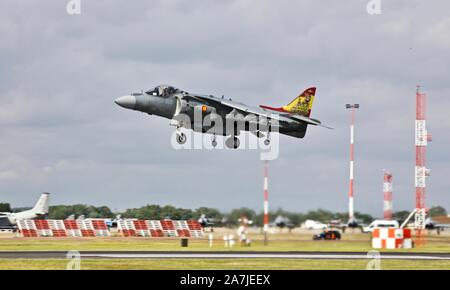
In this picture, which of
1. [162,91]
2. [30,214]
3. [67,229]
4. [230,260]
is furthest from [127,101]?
Answer: [30,214]

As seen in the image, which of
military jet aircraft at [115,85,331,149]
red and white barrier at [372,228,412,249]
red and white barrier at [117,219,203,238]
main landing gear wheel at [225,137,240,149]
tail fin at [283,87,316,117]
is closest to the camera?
main landing gear wheel at [225,137,240,149]

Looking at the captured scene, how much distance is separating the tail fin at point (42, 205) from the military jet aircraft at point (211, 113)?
13466 millimetres

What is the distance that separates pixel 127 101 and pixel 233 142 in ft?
25.2

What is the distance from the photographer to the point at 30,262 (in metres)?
37.0

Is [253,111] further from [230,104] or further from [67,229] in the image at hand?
[67,229]

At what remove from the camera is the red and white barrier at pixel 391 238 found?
4906cm

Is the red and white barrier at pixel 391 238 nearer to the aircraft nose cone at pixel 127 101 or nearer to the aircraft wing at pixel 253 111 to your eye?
the aircraft wing at pixel 253 111

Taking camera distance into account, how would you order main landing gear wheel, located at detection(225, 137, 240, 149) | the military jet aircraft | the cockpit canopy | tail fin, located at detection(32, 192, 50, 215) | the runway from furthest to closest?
tail fin, located at detection(32, 192, 50, 215) → the cockpit canopy → the military jet aircraft → main landing gear wheel, located at detection(225, 137, 240, 149) → the runway

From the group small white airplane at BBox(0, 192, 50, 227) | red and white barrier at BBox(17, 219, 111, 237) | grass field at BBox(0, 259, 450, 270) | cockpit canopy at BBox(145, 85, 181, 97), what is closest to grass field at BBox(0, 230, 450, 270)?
grass field at BBox(0, 259, 450, 270)

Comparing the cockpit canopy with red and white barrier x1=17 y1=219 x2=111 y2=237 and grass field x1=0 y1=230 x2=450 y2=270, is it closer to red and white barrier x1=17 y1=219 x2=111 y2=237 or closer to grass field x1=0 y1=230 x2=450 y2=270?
grass field x1=0 y1=230 x2=450 y2=270

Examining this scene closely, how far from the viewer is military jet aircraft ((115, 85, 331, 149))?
45.5 meters

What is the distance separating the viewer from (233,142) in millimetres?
42906
